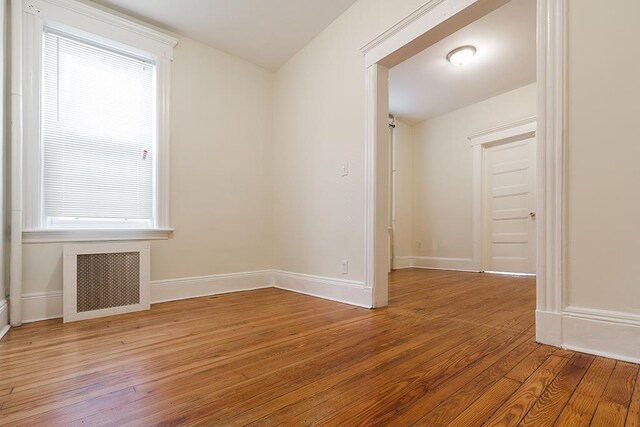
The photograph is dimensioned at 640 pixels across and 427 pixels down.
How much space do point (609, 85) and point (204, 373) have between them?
2198mm

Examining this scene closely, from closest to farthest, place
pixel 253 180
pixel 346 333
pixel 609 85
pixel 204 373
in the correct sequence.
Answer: pixel 204 373, pixel 609 85, pixel 346 333, pixel 253 180

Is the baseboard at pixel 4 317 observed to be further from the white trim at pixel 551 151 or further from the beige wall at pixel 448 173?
the beige wall at pixel 448 173

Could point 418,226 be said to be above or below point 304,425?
above

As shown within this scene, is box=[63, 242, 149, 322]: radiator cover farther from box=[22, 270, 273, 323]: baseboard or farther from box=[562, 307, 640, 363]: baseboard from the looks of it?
→ box=[562, 307, 640, 363]: baseboard

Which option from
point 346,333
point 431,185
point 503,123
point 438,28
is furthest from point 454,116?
point 346,333

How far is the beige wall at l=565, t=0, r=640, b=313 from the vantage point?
4.27ft

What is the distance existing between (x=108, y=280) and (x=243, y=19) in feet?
8.11

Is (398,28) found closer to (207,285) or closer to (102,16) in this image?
(102,16)

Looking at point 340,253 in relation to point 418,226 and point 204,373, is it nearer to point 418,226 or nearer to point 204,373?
point 204,373

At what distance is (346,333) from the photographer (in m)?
1.74

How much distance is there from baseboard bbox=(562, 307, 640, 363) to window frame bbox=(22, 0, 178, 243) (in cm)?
289

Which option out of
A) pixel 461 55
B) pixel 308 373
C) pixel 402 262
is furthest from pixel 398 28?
pixel 402 262

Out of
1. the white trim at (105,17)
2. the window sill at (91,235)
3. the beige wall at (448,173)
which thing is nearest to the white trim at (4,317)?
the window sill at (91,235)

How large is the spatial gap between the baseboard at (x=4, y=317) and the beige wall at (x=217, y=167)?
2.94ft
